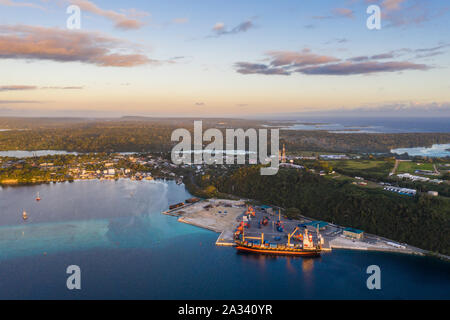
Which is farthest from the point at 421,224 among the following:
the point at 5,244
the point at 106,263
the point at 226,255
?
the point at 5,244

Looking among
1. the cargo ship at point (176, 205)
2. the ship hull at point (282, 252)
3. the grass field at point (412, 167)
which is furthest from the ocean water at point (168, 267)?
the grass field at point (412, 167)

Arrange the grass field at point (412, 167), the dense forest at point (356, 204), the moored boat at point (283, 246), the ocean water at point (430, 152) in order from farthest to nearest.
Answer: the ocean water at point (430, 152), the grass field at point (412, 167), the dense forest at point (356, 204), the moored boat at point (283, 246)
